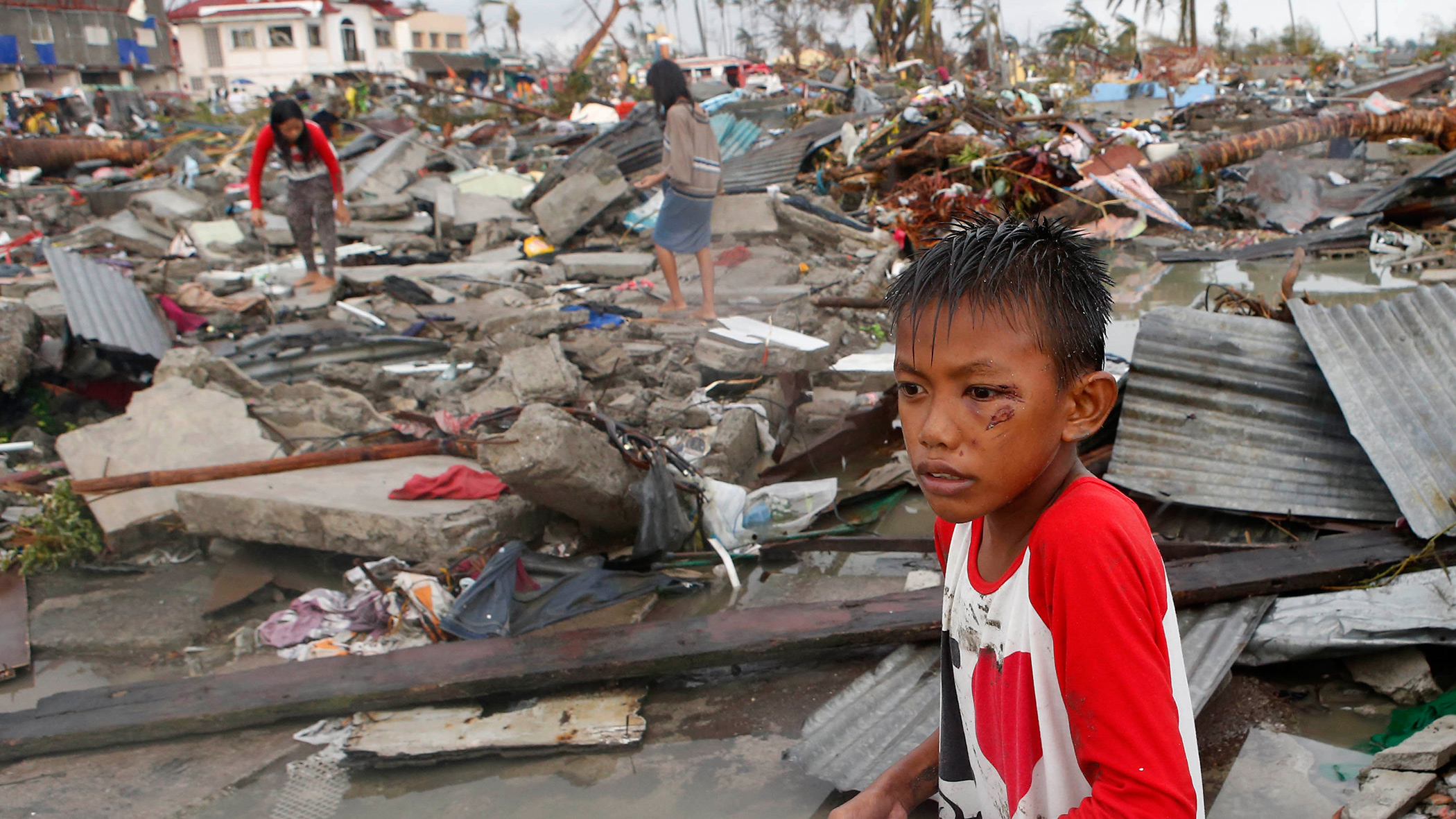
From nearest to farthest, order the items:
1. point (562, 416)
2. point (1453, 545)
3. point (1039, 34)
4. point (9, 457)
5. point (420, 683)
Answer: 1. point (420, 683)
2. point (1453, 545)
3. point (562, 416)
4. point (9, 457)
5. point (1039, 34)

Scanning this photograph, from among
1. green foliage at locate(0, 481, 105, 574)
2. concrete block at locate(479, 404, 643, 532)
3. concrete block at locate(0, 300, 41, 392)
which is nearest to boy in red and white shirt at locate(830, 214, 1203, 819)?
concrete block at locate(479, 404, 643, 532)

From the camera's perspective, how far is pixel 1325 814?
2174 millimetres

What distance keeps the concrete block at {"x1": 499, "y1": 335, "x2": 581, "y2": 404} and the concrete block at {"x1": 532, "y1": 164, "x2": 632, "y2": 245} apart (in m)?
5.17

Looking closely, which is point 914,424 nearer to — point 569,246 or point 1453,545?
point 1453,545

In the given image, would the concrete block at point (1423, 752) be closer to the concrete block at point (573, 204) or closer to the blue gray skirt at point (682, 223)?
the blue gray skirt at point (682, 223)

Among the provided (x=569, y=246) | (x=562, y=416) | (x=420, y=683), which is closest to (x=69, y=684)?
(x=420, y=683)

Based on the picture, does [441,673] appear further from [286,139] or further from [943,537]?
[286,139]

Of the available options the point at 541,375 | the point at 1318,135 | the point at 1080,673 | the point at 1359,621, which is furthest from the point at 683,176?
the point at 1318,135

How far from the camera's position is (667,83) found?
6410mm

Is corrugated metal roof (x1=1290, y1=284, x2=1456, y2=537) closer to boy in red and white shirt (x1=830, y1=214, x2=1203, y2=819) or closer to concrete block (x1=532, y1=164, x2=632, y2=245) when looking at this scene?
boy in red and white shirt (x1=830, y1=214, x2=1203, y2=819)

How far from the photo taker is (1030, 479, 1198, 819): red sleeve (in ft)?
3.06

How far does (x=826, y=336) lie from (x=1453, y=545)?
4.02 metres

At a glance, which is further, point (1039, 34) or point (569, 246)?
point (1039, 34)

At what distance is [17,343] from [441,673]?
4.19 meters
